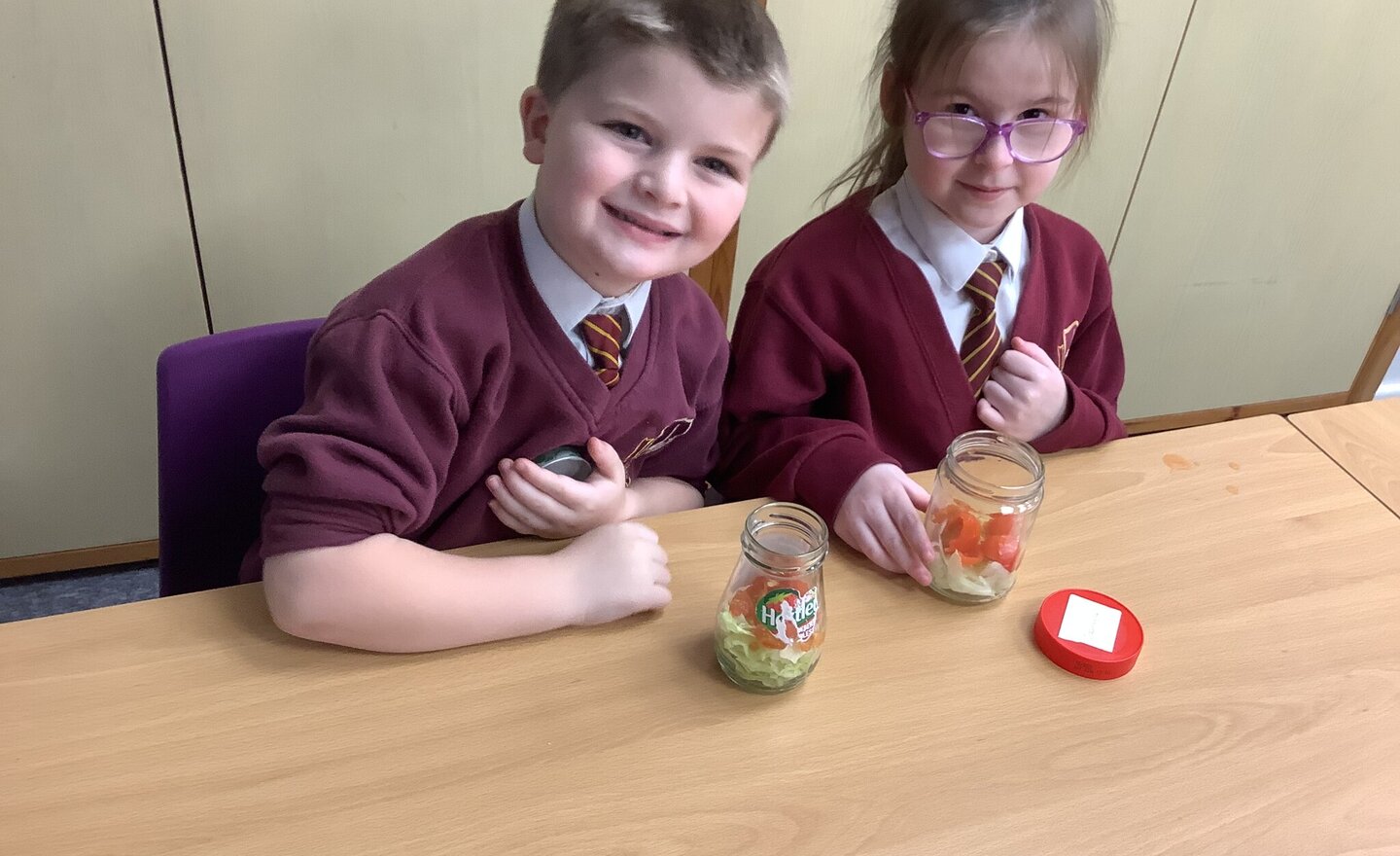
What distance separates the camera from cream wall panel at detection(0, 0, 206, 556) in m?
1.29

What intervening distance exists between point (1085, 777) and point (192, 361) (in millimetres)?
748

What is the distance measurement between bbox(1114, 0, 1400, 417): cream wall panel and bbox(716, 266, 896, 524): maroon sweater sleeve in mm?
1266

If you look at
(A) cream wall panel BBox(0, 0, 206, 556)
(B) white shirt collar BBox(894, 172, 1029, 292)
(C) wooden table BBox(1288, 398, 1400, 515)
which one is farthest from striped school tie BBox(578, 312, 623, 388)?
(A) cream wall panel BBox(0, 0, 206, 556)

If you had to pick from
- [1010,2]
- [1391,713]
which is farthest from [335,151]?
[1391,713]

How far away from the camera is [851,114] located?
1730 mm

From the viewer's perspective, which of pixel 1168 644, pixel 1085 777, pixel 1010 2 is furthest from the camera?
pixel 1010 2

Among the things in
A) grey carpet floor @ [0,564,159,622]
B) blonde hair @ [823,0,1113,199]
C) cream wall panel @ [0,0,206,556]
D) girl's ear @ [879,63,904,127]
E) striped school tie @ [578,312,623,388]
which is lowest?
grey carpet floor @ [0,564,159,622]

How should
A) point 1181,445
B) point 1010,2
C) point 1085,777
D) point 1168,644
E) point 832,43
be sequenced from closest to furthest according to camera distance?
point 1085,777 → point 1168,644 → point 1010,2 → point 1181,445 → point 832,43

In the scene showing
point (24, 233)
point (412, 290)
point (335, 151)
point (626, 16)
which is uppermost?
point (626, 16)

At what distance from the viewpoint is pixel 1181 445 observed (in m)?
1.01

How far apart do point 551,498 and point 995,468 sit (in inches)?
14.4

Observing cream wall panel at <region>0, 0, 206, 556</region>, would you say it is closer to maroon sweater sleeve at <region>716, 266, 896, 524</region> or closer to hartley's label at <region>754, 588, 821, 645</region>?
maroon sweater sleeve at <region>716, 266, 896, 524</region>

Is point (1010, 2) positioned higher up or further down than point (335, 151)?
higher up

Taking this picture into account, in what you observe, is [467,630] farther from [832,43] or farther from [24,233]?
[832,43]
